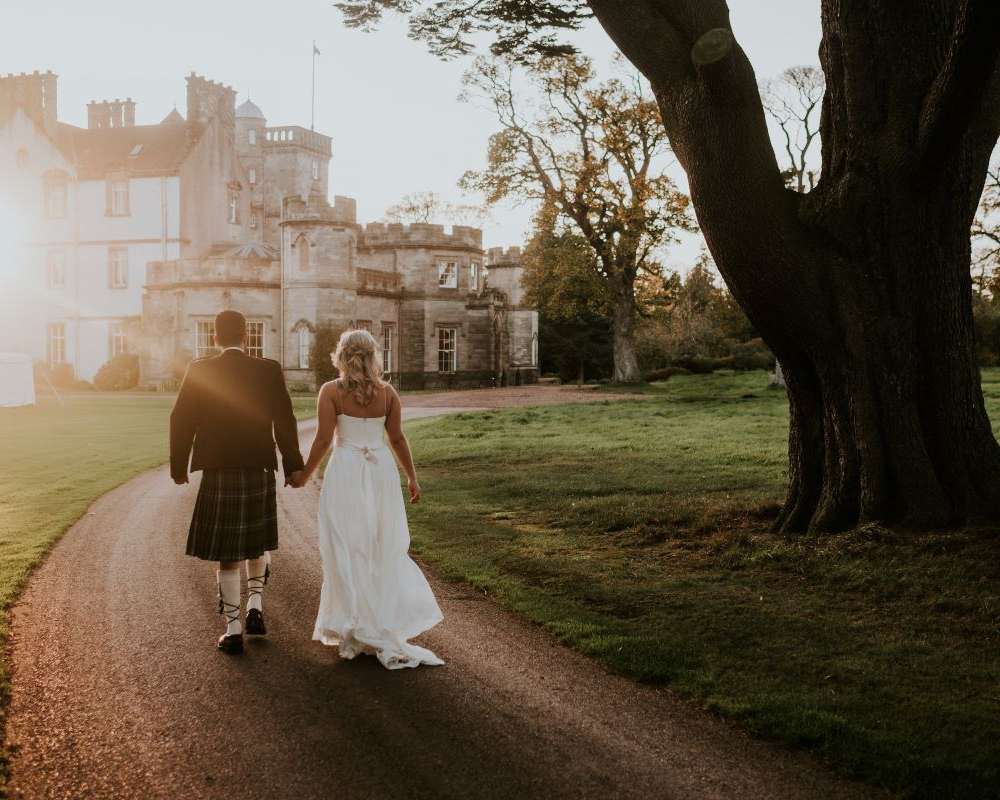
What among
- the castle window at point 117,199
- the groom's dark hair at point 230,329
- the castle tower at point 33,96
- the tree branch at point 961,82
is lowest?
the groom's dark hair at point 230,329

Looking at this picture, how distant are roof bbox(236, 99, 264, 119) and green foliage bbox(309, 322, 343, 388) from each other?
1723 inches

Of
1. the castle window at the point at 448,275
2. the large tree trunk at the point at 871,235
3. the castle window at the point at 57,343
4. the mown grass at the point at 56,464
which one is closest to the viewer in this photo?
the large tree trunk at the point at 871,235

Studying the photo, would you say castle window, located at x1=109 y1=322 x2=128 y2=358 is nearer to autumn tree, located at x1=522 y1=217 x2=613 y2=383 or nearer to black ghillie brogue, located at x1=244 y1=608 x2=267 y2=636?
autumn tree, located at x1=522 y1=217 x2=613 y2=383

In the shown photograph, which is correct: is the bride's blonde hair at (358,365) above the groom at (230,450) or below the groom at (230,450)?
above

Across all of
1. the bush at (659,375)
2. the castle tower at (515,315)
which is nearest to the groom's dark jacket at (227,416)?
the bush at (659,375)

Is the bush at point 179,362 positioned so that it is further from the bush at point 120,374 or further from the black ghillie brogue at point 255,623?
the black ghillie brogue at point 255,623

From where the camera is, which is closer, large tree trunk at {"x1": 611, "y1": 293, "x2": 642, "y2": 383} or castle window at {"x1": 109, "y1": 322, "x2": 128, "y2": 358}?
large tree trunk at {"x1": 611, "y1": 293, "x2": 642, "y2": 383}

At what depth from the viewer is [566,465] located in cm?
1466

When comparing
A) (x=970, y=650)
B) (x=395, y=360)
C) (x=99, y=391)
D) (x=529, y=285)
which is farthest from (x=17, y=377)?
(x=970, y=650)

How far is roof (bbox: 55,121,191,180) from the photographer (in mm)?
48375

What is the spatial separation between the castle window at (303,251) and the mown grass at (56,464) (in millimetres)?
9478

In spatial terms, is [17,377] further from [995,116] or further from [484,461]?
[995,116]

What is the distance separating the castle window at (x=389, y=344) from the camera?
43.4 metres

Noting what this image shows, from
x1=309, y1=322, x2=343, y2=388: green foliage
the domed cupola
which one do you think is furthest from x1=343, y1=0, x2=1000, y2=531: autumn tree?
the domed cupola
